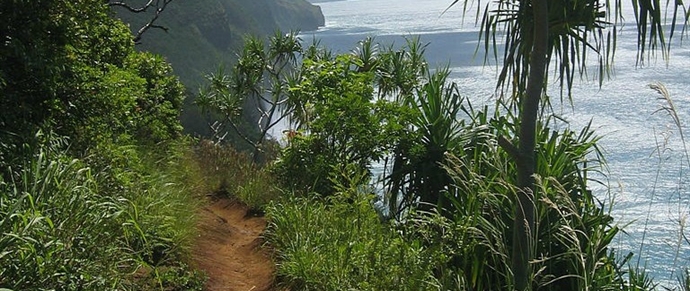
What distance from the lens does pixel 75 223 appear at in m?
2.80

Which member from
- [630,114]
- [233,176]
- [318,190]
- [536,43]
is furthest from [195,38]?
[536,43]

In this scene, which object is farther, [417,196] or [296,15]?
[296,15]

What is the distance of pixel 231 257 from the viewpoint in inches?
218

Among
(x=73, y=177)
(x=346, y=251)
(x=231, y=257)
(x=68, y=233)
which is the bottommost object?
(x=231, y=257)

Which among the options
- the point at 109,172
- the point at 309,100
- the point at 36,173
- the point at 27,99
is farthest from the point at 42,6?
the point at 309,100

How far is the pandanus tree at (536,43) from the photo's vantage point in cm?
350

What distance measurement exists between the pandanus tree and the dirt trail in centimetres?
168

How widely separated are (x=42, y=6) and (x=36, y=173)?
126 centimetres

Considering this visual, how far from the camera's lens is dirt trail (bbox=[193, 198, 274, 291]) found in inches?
181

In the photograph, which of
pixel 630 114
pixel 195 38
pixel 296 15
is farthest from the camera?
pixel 296 15

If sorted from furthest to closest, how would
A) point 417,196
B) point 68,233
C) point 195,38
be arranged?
point 195,38 < point 417,196 < point 68,233

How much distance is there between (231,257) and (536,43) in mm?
2955

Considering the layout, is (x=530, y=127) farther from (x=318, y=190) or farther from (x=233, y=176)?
(x=233, y=176)

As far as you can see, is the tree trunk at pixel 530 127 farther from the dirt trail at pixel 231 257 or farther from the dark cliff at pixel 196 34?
the dark cliff at pixel 196 34
